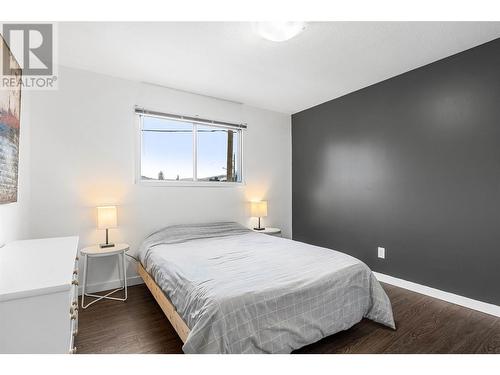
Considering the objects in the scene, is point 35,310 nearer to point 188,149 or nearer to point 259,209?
point 188,149

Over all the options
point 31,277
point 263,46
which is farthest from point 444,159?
point 31,277

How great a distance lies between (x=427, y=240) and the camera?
259 centimetres

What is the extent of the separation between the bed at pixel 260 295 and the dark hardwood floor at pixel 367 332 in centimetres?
13

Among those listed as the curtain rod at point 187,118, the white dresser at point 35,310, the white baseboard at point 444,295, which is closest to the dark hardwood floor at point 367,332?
the white baseboard at point 444,295

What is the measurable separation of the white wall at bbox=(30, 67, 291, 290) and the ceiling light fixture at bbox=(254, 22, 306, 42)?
162 centimetres

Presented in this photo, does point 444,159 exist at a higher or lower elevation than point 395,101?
lower

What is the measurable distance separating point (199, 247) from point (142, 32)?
200cm

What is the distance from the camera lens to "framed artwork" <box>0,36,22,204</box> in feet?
5.05

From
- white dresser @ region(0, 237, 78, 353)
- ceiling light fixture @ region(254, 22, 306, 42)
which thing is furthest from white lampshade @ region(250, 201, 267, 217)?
white dresser @ region(0, 237, 78, 353)

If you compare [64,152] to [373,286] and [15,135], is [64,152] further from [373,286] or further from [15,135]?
[373,286]

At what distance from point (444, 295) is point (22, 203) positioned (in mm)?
4046

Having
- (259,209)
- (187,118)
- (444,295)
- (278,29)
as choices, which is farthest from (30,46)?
(444,295)

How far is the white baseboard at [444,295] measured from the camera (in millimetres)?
2155
